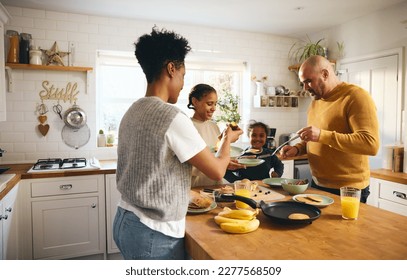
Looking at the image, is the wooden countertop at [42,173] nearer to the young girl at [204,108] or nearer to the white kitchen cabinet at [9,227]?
the white kitchen cabinet at [9,227]

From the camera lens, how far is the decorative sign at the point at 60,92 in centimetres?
319

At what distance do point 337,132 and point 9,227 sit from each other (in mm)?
2240

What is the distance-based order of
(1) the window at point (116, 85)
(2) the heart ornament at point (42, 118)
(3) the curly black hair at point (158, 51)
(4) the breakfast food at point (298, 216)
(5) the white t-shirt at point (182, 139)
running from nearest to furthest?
(5) the white t-shirt at point (182, 139)
(3) the curly black hair at point (158, 51)
(4) the breakfast food at point (298, 216)
(2) the heart ornament at point (42, 118)
(1) the window at point (116, 85)

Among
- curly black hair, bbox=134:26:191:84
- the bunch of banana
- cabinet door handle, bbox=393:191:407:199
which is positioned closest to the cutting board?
the bunch of banana

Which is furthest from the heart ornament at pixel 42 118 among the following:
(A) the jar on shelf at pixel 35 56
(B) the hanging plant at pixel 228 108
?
(B) the hanging plant at pixel 228 108

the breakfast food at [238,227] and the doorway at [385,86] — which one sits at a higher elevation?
the doorway at [385,86]

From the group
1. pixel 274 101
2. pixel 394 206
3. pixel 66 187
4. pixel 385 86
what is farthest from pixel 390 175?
pixel 66 187

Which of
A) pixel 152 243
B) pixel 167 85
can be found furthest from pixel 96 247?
pixel 167 85

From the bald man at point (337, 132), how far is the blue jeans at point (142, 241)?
38.7 inches

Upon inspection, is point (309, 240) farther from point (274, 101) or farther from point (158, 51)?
point (274, 101)

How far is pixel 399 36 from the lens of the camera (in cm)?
309

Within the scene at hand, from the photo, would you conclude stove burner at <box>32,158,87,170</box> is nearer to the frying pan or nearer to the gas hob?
the gas hob
